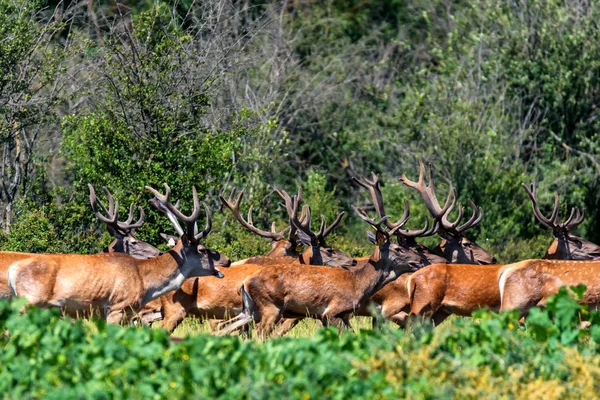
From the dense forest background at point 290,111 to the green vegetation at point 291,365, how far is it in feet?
25.9

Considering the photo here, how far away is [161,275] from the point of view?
1335 centimetres

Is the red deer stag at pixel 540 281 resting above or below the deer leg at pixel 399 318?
above

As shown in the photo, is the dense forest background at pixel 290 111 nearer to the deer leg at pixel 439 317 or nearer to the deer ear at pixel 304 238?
the deer ear at pixel 304 238

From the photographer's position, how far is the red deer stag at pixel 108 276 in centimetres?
1238

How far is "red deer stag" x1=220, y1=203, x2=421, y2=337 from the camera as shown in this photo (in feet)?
42.5

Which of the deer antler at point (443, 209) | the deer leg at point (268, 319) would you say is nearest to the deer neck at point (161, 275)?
the deer leg at point (268, 319)

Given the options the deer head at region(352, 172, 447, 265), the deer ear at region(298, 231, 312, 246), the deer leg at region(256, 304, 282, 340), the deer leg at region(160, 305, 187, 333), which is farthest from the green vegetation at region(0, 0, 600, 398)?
the deer head at region(352, 172, 447, 265)

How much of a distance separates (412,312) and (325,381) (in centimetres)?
544

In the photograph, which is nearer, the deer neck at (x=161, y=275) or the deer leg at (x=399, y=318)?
the deer neck at (x=161, y=275)

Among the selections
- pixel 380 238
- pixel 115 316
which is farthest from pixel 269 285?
pixel 380 238

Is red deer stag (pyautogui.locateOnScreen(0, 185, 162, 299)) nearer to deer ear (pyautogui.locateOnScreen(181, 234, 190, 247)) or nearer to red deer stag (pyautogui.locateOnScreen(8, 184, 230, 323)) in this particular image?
deer ear (pyautogui.locateOnScreen(181, 234, 190, 247))

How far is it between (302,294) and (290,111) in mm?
11778

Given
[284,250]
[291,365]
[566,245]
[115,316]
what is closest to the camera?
[291,365]

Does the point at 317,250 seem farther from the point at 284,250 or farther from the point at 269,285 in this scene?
the point at 269,285
